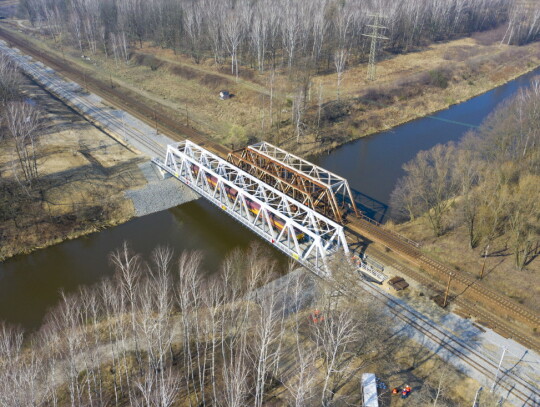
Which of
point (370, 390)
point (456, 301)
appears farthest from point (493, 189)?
point (370, 390)

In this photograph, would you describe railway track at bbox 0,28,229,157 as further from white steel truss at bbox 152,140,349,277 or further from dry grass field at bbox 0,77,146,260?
white steel truss at bbox 152,140,349,277

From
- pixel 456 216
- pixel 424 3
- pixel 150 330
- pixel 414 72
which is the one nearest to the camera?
pixel 150 330

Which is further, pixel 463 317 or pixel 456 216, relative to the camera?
pixel 456 216

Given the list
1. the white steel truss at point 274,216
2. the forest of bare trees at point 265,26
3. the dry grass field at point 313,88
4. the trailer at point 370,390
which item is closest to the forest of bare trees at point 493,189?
the white steel truss at point 274,216

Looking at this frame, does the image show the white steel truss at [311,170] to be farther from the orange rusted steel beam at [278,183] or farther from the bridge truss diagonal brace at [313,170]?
the orange rusted steel beam at [278,183]

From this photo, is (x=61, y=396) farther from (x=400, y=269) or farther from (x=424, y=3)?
(x=424, y=3)

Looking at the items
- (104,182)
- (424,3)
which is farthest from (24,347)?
(424,3)

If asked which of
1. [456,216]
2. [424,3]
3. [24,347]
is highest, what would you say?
[424,3]
